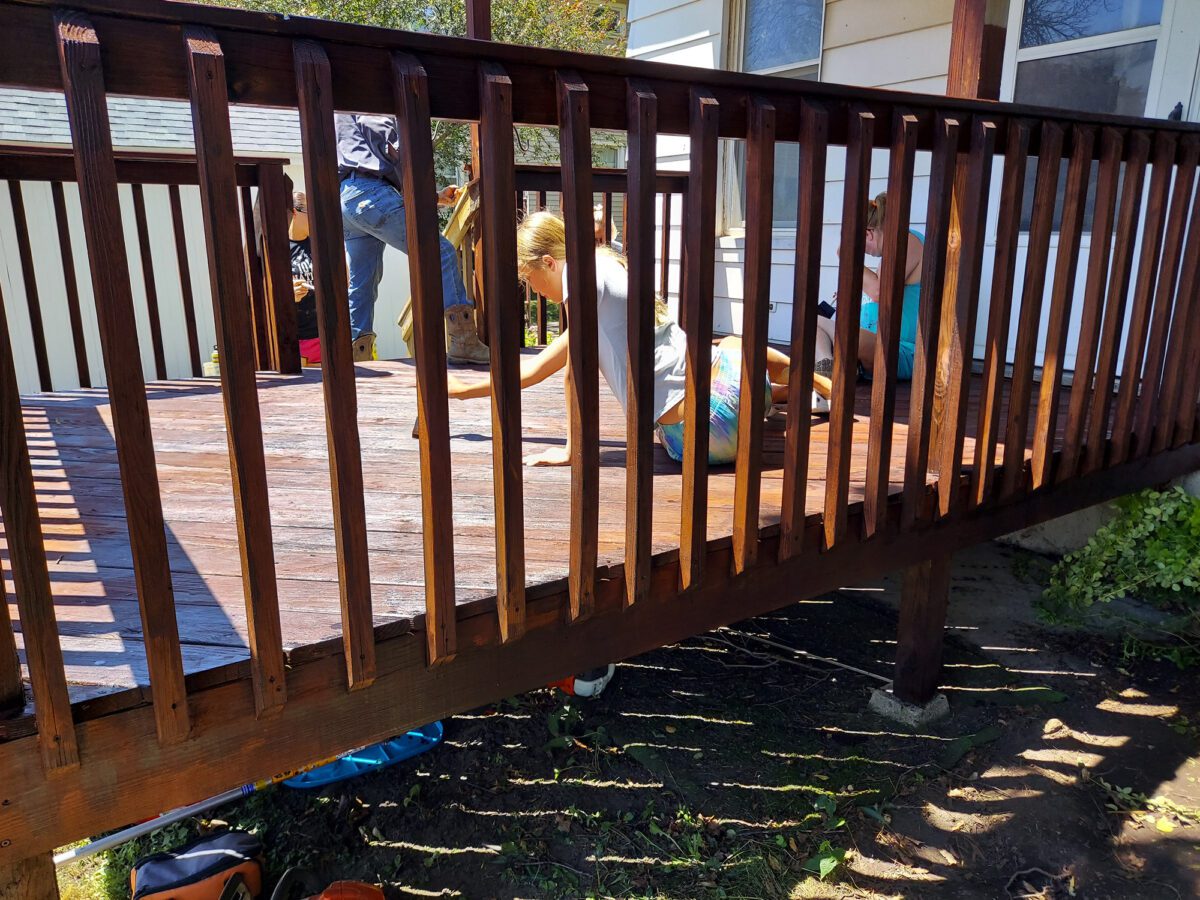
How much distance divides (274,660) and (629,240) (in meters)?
1.03

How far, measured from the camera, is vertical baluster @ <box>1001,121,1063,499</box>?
256 centimetres

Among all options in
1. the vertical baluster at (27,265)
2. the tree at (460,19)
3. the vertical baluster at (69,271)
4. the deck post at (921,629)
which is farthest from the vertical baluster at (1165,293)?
the tree at (460,19)

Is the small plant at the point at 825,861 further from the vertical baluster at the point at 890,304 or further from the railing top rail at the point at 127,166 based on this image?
the railing top rail at the point at 127,166

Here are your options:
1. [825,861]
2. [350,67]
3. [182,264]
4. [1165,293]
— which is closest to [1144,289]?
[1165,293]

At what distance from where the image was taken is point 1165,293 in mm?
3223

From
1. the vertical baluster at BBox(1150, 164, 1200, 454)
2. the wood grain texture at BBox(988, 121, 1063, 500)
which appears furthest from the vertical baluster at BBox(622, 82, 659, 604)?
the vertical baluster at BBox(1150, 164, 1200, 454)

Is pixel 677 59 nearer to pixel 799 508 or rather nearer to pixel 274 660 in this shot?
pixel 799 508

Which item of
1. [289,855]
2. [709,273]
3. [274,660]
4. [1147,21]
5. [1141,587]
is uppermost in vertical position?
[1147,21]

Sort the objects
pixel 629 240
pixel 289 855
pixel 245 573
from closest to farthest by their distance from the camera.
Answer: pixel 245 573
pixel 629 240
pixel 289 855

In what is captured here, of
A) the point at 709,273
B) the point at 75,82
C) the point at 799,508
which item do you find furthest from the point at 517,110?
the point at 799,508

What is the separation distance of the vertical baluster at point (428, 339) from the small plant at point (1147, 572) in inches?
125

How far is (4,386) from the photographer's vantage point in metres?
1.16

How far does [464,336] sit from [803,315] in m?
2.85

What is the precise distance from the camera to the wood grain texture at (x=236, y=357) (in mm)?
1213
